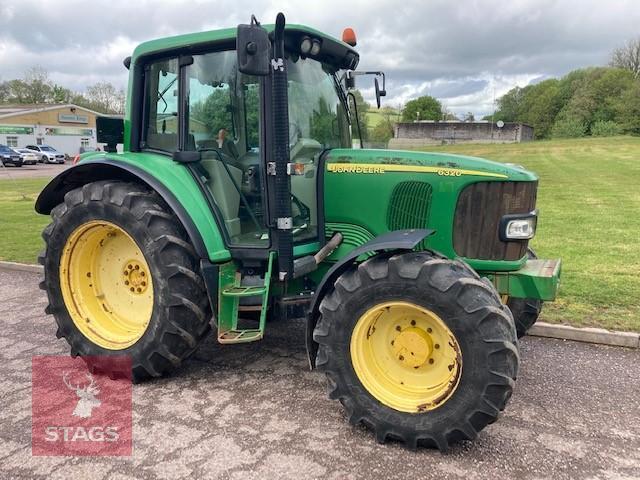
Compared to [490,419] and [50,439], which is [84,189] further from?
[490,419]

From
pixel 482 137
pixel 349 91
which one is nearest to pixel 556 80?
pixel 482 137

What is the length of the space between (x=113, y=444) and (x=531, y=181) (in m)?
3.09

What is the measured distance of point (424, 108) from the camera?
66.8m

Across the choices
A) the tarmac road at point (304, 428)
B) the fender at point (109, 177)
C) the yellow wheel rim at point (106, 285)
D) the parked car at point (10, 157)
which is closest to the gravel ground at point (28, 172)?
the parked car at point (10, 157)

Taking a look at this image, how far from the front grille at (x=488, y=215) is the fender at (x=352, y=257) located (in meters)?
0.35

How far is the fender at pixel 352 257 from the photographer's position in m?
3.19

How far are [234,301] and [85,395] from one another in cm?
123

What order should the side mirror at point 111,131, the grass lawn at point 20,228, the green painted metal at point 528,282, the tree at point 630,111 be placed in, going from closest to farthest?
the green painted metal at point 528,282 → the side mirror at point 111,131 → the grass lawn at point 20,228 → the tree at point 630,111

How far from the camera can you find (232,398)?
3.77 metres

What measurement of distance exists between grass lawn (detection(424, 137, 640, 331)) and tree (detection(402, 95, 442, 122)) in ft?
138

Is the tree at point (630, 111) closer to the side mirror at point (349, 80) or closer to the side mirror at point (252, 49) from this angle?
the side mirror at point (349, 80)

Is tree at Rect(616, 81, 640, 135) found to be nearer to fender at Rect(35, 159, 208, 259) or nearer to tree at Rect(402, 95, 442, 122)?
tree at Rect(402, 95, 442, 122)

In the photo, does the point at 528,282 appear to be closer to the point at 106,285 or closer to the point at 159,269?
the point at 159,269

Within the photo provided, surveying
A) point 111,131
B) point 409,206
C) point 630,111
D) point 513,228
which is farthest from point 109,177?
point 630,111
